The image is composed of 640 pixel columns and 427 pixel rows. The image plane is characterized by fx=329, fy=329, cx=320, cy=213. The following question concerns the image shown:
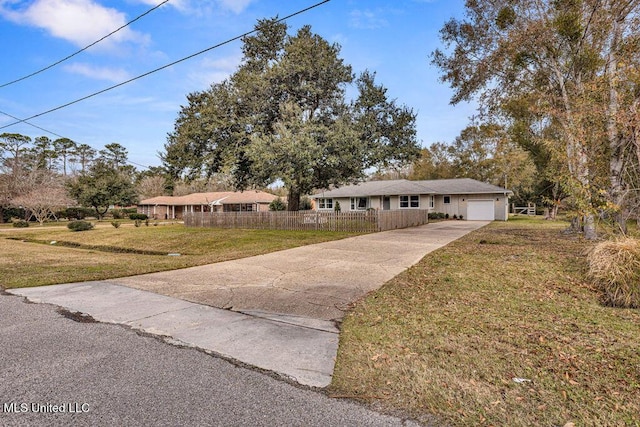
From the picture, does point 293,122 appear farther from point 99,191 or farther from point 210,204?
point 99,191

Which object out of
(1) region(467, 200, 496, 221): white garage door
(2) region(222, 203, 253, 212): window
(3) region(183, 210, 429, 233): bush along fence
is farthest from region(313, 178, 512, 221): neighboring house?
(2) region(222, 203, 253, 212): window

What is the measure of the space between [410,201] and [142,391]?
29180 mm

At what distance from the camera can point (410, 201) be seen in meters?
30.0

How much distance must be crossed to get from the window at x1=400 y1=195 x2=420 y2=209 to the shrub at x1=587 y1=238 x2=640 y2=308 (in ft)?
79.6

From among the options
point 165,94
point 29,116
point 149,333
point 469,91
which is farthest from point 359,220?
point 29,116

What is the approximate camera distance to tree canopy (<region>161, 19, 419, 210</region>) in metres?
16.0

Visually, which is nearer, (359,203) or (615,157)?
(615,157)

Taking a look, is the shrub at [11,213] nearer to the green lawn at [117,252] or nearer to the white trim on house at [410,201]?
the green lawn at [117,252]

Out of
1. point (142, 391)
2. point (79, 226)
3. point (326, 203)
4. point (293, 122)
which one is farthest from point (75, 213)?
point (142, 391)

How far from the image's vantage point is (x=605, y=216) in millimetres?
8688

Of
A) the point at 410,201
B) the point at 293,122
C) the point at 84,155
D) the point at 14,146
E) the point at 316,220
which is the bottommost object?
the point at 316,220

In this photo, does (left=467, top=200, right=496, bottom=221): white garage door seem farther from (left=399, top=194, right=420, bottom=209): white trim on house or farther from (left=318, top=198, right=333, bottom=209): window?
(left=318, top=198, right=333, bottom=209): window

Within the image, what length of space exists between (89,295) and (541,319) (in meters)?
7.00

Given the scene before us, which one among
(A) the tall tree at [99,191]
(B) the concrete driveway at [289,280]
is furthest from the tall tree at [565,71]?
(A) the tall tree at [99,191]
